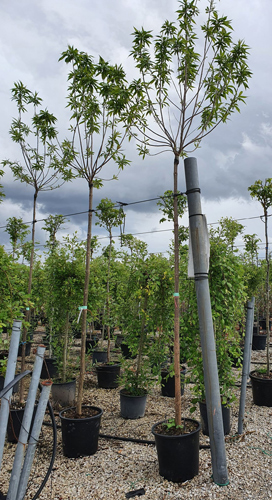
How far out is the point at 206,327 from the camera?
2.88 m

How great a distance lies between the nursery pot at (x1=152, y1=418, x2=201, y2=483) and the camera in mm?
2828

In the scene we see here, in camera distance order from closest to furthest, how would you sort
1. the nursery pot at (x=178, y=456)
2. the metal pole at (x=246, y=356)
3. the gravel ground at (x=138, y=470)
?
1. the gravel ground at (x=138, y=470)
2. the nursery pot at (x=178, y=456)
3. the metal pole at (x=246, y=356)

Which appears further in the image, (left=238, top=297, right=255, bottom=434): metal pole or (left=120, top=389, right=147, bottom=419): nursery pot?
(left=120, top=389, right=147, bottom=419): nursery pot

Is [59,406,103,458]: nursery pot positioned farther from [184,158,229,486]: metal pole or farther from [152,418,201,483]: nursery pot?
[184,158,229,486]: metal pole

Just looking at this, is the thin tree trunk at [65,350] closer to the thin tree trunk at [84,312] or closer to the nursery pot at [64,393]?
the nursery pot at [64,393]

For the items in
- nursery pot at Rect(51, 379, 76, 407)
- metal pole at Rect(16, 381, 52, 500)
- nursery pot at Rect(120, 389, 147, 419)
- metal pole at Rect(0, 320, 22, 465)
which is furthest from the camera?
nursery pot at Rect(51, 379, 76, 407)

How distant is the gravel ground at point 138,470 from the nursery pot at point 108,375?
152cm

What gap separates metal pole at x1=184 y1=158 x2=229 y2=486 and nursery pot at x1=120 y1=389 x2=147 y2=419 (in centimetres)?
175

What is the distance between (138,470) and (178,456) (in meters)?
0.48

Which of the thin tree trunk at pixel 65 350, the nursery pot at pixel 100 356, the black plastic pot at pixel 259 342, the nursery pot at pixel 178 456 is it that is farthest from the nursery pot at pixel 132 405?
the black plastic pot at pixel 259 342

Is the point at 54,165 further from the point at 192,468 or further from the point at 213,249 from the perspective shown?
the point at 192,468

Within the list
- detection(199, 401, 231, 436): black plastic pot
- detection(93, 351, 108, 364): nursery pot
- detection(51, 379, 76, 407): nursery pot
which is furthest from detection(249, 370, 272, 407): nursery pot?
detection(93, 351, 108, 364): nursery pot

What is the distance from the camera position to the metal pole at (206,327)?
2764 millimetres

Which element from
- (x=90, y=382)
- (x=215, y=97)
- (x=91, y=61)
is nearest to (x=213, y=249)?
(x=215, y=97)
